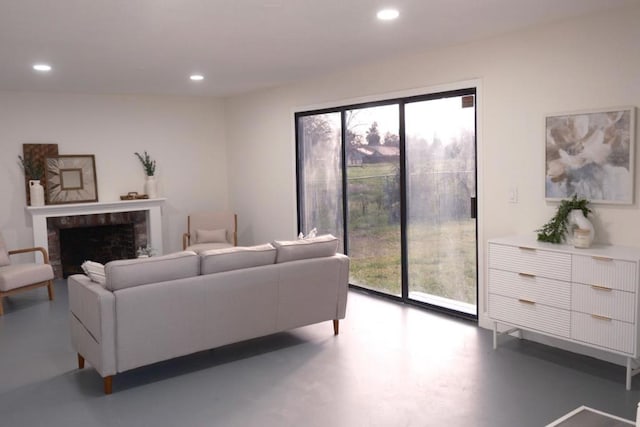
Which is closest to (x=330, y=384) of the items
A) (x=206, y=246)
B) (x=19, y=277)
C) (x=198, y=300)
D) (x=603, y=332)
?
(x=198, y=300)

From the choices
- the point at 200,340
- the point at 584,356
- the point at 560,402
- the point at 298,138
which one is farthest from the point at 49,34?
the point at 584,356

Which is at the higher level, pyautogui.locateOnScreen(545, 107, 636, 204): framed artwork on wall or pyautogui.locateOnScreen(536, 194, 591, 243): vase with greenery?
pyautogui.locateOnScreen(545, 107, 636, 204): framed artwork on wall

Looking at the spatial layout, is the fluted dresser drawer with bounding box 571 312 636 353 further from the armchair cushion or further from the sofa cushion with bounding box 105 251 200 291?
the armchair cushion

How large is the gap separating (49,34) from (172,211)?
14.0ft

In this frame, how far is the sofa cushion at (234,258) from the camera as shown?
392 centimetres

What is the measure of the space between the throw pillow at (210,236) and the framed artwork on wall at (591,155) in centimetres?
454

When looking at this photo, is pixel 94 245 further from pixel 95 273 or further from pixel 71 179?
pixel 95 273

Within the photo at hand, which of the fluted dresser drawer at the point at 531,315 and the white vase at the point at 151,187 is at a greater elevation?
the white vase at the point at 151,187

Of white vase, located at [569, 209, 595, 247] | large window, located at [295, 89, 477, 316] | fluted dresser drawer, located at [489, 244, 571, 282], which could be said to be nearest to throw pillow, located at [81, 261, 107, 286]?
fluted dresser drawer, located at [489, 244, 571, 282]

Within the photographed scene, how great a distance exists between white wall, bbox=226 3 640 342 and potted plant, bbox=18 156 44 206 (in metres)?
3.71

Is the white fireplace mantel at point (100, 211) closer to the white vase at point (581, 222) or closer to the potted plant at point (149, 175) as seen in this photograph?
the potted plant at point (149, 175)

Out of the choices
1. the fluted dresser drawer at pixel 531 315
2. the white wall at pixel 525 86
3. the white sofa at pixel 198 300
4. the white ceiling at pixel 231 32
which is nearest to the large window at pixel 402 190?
the white wall at pixel 525 86

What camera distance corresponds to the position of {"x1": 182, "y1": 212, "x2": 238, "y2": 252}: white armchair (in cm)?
750

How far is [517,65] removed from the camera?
439cm
